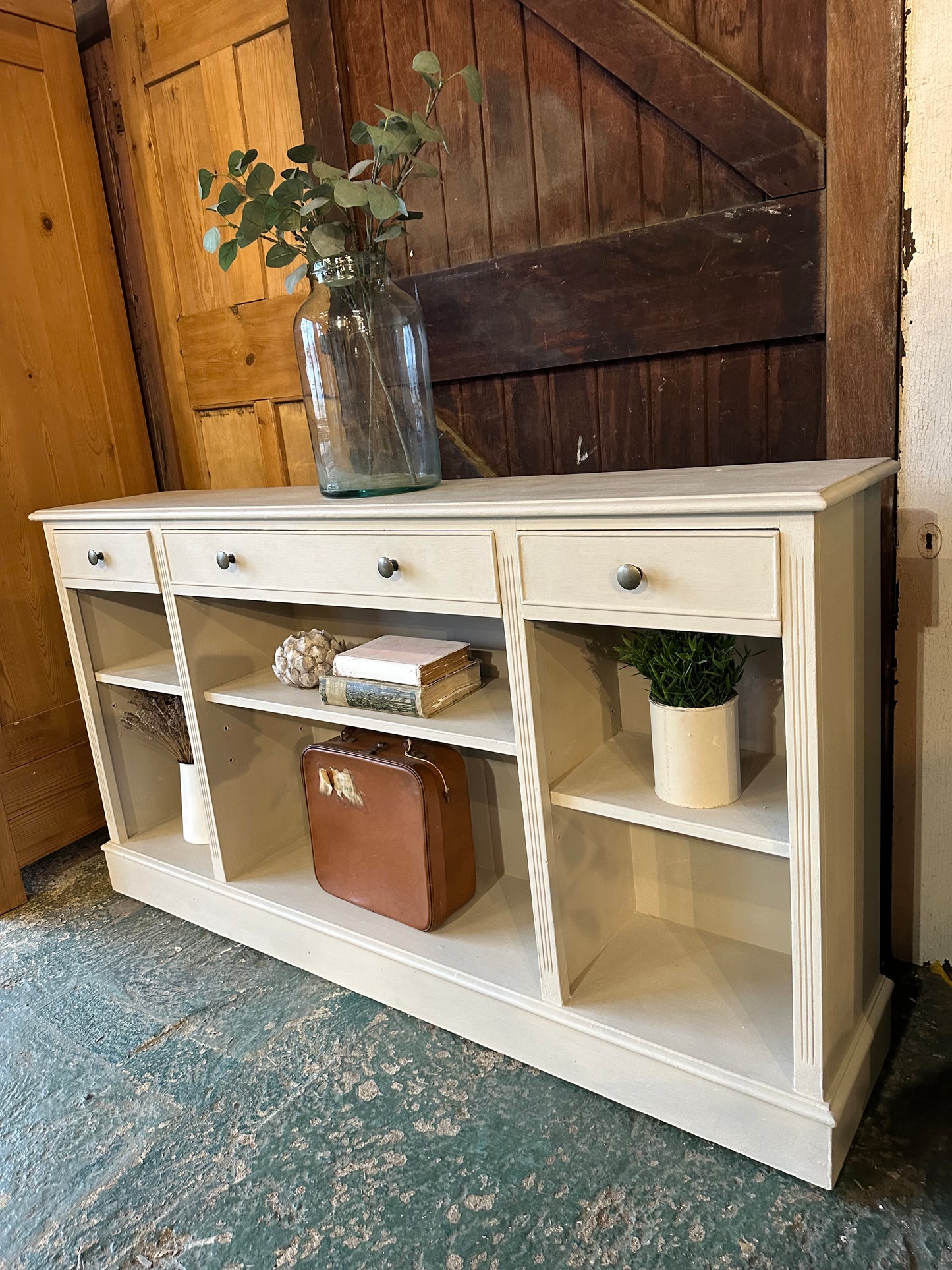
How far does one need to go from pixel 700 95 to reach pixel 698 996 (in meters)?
1.39

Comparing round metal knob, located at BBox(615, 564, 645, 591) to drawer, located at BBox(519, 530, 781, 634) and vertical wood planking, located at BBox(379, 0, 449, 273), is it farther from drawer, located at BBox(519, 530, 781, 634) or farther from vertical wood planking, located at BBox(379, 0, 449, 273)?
vertical wood planking, located at BBox(379, 0, 449, 273)

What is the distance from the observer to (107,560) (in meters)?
1.90

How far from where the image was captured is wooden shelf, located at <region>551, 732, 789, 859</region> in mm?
1183

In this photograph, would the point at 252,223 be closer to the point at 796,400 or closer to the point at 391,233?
the point at 391,233

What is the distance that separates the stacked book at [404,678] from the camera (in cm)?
153

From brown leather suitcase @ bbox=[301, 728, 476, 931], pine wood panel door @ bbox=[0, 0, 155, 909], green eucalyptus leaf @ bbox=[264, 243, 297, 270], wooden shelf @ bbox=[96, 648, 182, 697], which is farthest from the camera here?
pine wood panel door @ bbox=[0, 0, 155, 909]

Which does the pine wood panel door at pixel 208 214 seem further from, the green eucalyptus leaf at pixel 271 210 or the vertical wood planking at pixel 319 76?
the green eucalyptus leaf at pixel 271 210

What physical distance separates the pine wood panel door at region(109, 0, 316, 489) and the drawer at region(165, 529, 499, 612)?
0.51m

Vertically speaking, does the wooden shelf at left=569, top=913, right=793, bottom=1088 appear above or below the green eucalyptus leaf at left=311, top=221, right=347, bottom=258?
below

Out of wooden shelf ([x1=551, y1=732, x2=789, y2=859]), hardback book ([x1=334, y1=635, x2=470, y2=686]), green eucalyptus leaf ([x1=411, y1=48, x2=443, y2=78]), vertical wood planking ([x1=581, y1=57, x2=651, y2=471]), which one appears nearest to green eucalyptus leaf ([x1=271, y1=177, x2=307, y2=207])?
green eucalyptus leaf ([x1=411, y1=48, x2=443, y2=78])

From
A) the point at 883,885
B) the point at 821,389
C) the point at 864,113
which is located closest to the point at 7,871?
the point at 883,885

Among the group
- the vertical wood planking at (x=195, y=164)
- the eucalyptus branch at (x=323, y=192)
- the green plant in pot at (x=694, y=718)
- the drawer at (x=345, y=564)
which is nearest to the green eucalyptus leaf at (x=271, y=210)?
the eucalyptus branch at (x=323, y=192)

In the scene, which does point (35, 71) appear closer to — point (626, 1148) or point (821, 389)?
point (821, 389)

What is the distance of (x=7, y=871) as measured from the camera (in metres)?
2.15
